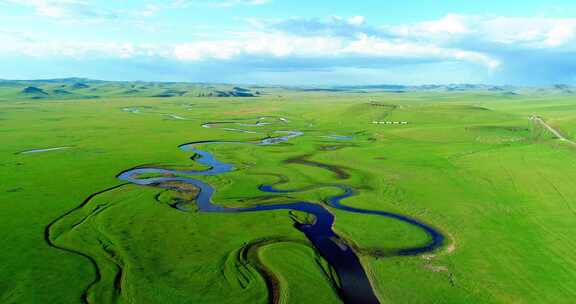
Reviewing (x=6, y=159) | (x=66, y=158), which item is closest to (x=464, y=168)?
(x=66, y=158)

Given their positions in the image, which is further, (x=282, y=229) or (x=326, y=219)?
(x=326, y=219)

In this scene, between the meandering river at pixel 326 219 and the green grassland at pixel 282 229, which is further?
the meandering river at pixel 326 219

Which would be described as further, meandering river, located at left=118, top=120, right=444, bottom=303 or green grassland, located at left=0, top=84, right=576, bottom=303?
meandering river, located at left=118, top=120, right=444, bottom=303

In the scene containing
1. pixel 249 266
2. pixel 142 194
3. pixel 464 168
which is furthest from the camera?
pixel 464 168

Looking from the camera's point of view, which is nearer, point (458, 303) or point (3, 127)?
point (458, 303)

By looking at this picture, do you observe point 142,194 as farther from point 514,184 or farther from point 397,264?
point 514,184

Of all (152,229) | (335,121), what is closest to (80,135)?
(152,229)

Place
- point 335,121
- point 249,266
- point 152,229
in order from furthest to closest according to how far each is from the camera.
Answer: point 335,121
point 152,229
point 249,266

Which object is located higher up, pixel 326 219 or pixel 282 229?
pixel 326 219

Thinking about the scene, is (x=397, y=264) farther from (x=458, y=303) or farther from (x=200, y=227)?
(x=200, y=227)
